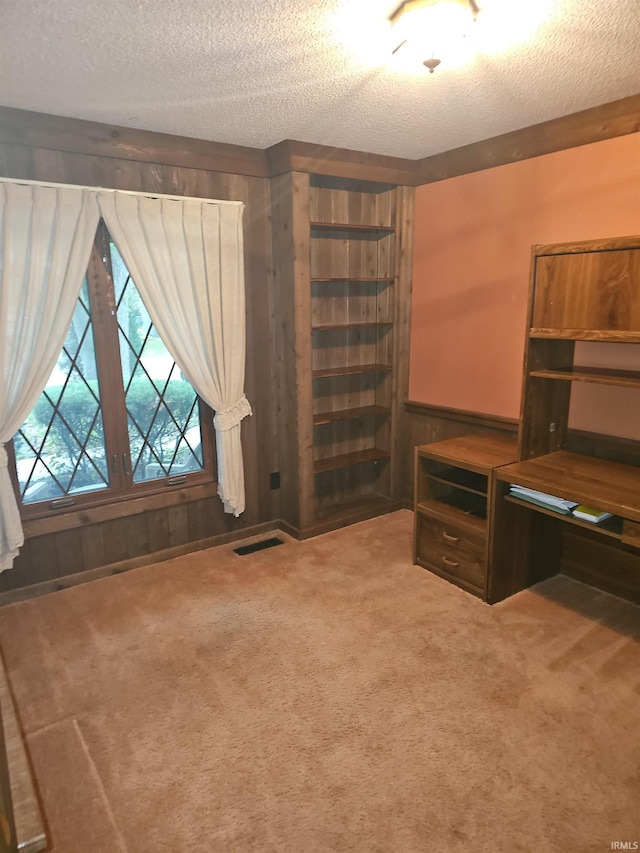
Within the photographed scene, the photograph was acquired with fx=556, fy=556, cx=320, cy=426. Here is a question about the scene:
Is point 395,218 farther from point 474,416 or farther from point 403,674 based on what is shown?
point 403,674

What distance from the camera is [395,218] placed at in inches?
144

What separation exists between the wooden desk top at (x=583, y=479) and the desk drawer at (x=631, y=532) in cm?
5

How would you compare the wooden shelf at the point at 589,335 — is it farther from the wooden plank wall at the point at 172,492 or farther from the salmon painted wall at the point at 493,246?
the wooden plank wall at the point at 172,492

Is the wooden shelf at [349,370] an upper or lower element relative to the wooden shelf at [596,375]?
lower

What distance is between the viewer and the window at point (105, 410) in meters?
2.84

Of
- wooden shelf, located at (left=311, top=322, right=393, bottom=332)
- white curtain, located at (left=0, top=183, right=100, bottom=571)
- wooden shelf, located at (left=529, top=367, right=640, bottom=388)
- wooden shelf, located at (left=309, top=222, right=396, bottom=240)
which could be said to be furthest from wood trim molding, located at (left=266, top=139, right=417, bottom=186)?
wooden shelf, located at (left=529, top=367, right=640, bottom=388)

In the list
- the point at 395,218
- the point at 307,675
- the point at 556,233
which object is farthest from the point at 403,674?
the point at 395,218

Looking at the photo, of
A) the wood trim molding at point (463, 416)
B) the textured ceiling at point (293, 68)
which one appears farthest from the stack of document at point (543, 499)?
the textured ceiling at point (293, 68)

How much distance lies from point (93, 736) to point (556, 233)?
3.05 m

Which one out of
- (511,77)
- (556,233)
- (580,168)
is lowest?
(556,233)

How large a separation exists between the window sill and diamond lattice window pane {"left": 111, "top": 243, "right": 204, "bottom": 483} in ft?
0.38

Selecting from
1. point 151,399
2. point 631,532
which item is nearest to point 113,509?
point 151,399

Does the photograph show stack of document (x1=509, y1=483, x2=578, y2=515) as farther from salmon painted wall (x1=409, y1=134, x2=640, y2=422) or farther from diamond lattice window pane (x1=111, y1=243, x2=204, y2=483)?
diamond lattice window pane (x1=111, y1=243, x2=204, y2=483)

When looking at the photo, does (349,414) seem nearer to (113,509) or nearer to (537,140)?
(113,509)
